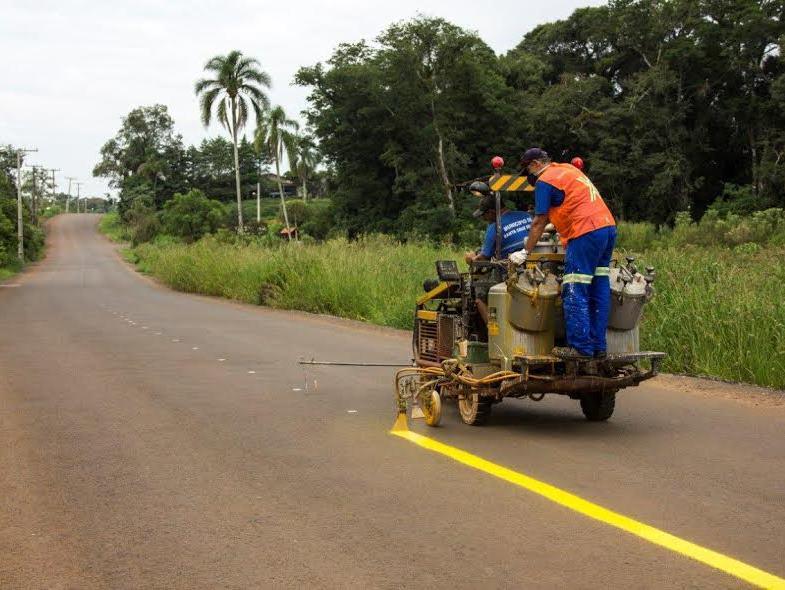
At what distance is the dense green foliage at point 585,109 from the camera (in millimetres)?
50375

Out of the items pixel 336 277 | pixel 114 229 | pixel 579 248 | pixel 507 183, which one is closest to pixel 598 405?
pixel 579 248

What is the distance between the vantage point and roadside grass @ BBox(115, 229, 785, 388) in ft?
34.3

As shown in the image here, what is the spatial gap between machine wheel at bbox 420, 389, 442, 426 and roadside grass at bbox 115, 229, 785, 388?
4.29 meters

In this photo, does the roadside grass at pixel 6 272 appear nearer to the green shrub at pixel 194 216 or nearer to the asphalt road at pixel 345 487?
the green shrub at pixel 194 216

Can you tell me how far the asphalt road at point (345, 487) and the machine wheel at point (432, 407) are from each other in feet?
0.44

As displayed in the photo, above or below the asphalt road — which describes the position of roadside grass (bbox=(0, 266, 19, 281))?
below

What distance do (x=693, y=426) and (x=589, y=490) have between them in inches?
98.9

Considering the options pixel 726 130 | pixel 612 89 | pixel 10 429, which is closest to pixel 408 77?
pixel 612 89

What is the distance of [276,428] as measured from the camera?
308 inches

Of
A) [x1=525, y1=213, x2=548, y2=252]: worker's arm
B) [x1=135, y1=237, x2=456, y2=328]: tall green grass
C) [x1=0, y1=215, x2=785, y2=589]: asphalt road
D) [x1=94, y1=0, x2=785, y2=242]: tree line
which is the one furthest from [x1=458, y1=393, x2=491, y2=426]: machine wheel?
[x1=94, y1=0, x2=785, y2=242]: tree line

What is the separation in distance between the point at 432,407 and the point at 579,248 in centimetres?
181

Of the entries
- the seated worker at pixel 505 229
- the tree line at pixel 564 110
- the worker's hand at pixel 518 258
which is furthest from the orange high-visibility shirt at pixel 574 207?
the tree line at pixel 564 110

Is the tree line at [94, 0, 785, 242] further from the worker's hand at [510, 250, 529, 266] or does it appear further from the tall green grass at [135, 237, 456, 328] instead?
the worker's hand at [510, 250, 529, 266]

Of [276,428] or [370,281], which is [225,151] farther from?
[276,428]
